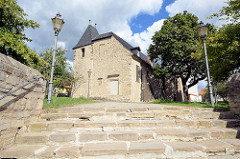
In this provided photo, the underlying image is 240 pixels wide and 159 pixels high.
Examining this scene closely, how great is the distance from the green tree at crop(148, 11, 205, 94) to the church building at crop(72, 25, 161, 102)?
279 centimetres

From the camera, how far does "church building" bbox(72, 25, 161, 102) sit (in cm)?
1488

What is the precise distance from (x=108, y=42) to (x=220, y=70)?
1225 cm

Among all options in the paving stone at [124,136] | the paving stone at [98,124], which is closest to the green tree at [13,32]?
the paving stone at [98,124]

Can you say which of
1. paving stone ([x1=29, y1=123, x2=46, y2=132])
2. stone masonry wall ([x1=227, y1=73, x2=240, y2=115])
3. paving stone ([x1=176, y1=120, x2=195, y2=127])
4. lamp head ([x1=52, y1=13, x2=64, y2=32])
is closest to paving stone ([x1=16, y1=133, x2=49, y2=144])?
paving stone ([x1=29, y1=123, x2=46, y2=132])

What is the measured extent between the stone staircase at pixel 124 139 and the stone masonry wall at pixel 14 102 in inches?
7.8

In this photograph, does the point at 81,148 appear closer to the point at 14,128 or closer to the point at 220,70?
the point at 14,128

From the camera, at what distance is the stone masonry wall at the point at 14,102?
7.63 ft

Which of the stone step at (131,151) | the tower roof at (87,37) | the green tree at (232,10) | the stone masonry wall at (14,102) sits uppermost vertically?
the tower roof at (87,37)

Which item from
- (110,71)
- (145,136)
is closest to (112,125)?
(145,136)

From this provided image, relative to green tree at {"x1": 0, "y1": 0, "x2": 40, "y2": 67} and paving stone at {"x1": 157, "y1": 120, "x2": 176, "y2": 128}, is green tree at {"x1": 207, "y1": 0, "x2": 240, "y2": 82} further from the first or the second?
green tree at {"x1": 0, "y1": 0, "x2": 40, "y2": 67}

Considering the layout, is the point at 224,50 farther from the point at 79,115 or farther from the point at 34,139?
the point at 34,139

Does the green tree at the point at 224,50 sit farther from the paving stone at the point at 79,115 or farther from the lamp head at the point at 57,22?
the lamp head at the point at 57,22

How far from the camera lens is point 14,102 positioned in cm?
262

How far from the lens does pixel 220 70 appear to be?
366 inches
